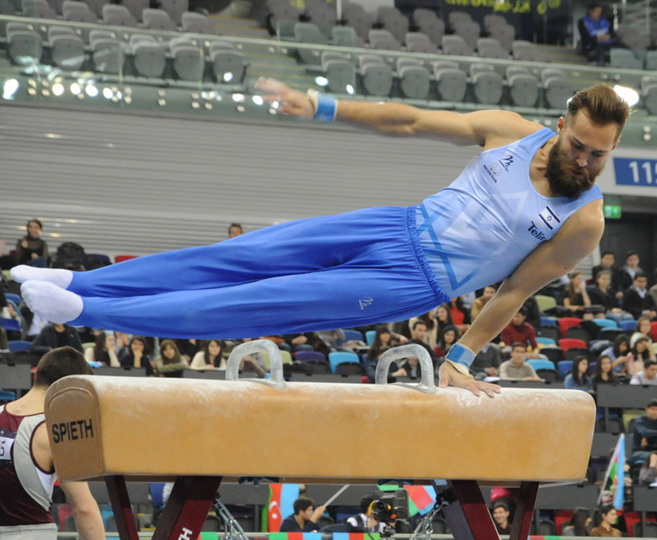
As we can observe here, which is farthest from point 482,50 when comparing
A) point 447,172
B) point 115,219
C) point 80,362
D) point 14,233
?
point 80,362

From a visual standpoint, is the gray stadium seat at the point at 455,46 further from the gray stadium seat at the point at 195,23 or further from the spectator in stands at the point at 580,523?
the spectator in stands at the point at 580,523

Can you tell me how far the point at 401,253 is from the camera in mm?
3576

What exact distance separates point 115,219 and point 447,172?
5.17 m

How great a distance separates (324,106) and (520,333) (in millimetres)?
8126

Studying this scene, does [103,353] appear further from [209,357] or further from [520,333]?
[520,333]

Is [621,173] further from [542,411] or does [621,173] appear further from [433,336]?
[542,411]

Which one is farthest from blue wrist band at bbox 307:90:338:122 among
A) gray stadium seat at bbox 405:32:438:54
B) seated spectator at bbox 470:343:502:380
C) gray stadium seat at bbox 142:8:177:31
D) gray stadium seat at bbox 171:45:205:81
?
gray stadium seat at bbox 405:32:438:54

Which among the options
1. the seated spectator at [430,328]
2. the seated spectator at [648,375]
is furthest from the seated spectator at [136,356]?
the seated spectator at [648,375]

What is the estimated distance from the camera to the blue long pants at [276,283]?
331 centimetres

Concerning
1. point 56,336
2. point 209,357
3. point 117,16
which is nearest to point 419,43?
point 117,16

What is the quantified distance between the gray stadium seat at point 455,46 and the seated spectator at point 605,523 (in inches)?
391

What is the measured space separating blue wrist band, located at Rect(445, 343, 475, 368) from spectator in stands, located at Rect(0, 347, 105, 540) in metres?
1.51

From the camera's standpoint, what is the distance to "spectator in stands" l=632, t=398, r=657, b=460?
9328mm

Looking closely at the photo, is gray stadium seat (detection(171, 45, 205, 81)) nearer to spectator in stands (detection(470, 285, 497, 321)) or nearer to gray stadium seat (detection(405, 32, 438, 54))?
gray stadium seat (detection(405, 32, 438, 54))
